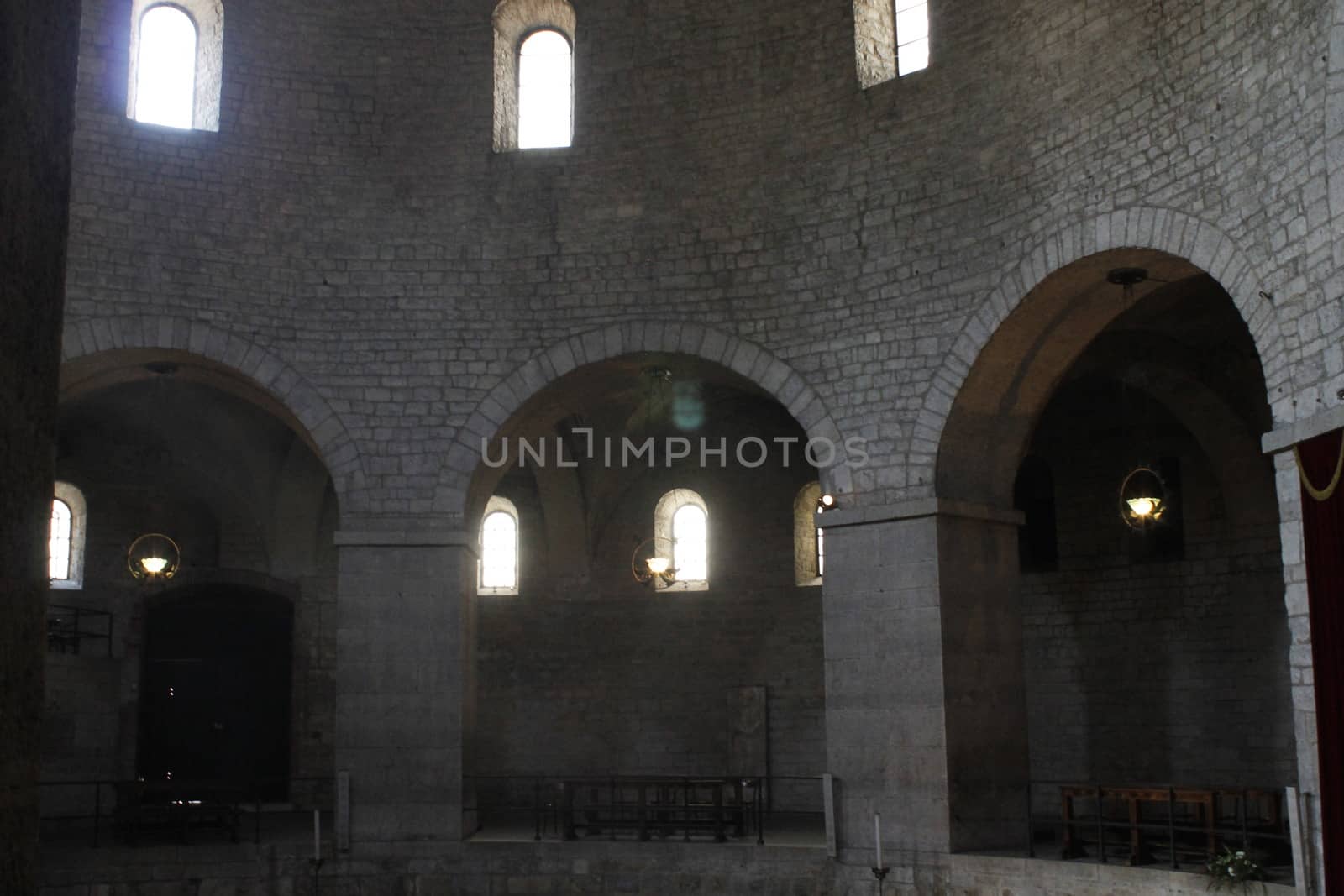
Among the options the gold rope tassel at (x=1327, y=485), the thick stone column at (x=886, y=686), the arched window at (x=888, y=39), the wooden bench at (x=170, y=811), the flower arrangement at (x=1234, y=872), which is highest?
the arched window at (x=888, y=39)

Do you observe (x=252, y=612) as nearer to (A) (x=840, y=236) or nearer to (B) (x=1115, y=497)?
(A) (x=840, y=236)

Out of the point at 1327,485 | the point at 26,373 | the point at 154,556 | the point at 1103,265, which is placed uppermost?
the point at 1103,265

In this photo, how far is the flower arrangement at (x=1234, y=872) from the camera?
1154 cm

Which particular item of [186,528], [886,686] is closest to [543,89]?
[186,528]

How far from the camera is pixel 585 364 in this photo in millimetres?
16453

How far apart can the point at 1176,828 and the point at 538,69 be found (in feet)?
38.0

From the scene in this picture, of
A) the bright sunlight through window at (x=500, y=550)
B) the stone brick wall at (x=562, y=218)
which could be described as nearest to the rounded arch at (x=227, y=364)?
the stone brick wall at (x=562, y=218)

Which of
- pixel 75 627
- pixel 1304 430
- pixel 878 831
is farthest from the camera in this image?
pixel 75 627

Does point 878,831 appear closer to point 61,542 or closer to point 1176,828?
point 1176,828

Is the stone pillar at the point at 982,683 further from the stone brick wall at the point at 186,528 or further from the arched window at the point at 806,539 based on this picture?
the stone brick wall at the point at 186,528

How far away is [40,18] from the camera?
3.69 m

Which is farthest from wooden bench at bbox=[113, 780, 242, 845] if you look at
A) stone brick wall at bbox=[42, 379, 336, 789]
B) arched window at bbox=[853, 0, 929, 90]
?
arched window at bbox=[853, 0, 929, 90]

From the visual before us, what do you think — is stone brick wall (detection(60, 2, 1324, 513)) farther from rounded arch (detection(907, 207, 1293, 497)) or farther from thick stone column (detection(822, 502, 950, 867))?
thick stone column (detection(822, 502, 950, 867))

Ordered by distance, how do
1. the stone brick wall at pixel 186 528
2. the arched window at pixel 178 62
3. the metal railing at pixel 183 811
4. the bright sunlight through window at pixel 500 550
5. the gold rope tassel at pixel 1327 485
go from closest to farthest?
1. the gold rope tassel at pixel 1327 485
2. the metal railing at pixel 183 811
3. the arched window at pixel 178 62
4. the stone brick wall at pixel 186 528
5. the bright sunlight through window at pixel 500 550
